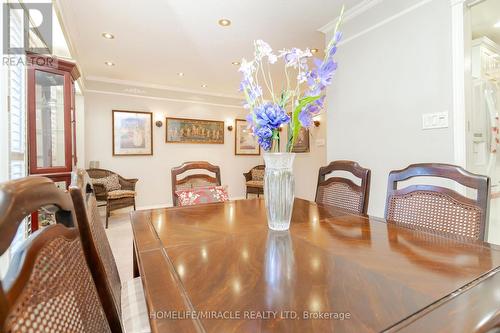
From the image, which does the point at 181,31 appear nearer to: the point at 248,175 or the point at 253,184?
the point at 253,184

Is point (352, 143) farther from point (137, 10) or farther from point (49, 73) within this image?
point (49, 73)

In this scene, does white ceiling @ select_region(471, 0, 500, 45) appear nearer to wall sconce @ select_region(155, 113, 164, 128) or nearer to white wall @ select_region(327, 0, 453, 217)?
white wall @ select_region(327, 0, 453, 217)

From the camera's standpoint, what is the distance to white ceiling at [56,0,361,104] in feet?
7.91

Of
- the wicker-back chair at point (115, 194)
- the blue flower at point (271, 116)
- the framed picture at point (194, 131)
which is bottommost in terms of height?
the wicker-back chair at point (115, 194)

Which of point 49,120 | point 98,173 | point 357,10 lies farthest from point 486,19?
point 98,173

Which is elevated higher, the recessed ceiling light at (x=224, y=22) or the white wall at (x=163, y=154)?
the recessed ceiling light at (x=224, y=22)

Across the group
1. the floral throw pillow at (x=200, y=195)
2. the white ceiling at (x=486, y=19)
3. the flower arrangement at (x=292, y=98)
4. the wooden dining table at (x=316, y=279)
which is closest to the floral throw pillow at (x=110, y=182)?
the floral throw pillow at (x=200, y=195)

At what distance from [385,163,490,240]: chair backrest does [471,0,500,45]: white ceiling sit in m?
2.00

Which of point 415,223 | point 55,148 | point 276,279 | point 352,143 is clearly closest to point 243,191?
point 352,143

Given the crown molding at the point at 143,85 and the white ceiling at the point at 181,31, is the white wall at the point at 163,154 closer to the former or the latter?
the crown molding at the point at 143,85

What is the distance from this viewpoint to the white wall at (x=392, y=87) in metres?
1.91

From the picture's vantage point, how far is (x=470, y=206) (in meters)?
1.02

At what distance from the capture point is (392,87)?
2217mm

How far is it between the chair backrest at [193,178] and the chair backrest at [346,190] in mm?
838
